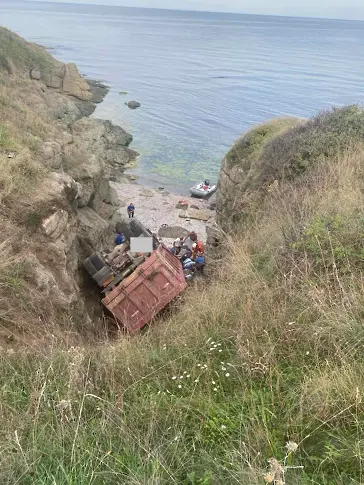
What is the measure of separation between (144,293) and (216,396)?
6967 mm

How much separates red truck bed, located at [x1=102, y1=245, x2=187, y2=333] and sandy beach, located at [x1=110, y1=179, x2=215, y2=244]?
10307mm

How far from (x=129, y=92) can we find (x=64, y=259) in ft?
187

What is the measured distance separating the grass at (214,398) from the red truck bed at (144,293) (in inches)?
197

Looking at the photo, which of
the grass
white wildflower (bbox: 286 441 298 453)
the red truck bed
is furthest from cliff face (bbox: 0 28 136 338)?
white wildflower (bbox: 286 441 298 453)

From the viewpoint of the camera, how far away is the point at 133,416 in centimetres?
356

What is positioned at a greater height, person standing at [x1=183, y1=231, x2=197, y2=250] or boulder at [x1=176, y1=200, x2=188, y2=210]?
person standing at [x1=183, y1=231, x2=197, y2=250]

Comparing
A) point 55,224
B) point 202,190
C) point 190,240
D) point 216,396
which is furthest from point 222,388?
point 202,190

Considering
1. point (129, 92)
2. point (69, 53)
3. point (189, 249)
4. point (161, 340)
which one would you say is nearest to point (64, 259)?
point (161, 340)

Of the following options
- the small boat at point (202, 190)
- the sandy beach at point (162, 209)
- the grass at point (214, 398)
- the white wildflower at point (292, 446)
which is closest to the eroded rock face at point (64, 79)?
the sandy beach at point (162, 209)

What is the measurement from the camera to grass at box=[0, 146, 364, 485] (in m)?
2.91

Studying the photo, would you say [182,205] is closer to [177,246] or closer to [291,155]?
[177,246]

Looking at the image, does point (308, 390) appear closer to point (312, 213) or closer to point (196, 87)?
point (312, 213)

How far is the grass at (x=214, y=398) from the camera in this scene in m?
2.91

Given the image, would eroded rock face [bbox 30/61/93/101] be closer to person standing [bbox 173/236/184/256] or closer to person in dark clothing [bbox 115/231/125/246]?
person standing [bbox 173/236/184/256]
